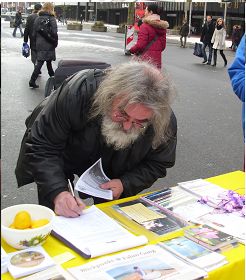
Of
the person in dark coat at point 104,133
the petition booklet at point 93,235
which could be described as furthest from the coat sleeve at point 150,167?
the petition booklet at point 93,235

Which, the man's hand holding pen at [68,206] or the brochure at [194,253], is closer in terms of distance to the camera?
the brochure at [194,253]

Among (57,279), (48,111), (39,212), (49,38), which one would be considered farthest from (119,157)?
(49,38)

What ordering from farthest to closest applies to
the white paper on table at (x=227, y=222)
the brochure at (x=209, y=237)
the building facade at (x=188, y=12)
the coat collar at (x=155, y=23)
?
the building facade at (x=188, y=12) → the coat collar at (x=155, y=23) → the white paper on table at (x=227, y=222) → the brochure at (x=209, y=237)

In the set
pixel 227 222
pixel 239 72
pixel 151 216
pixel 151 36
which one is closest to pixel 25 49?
pixel 151 36

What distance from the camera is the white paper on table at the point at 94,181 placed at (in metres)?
2.06

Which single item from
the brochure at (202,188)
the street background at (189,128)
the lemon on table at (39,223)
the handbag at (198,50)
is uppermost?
the handbag at (198,50)

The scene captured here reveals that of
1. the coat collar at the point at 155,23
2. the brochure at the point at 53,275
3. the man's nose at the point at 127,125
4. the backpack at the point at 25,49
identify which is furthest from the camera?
the backpack at the point at 25,49

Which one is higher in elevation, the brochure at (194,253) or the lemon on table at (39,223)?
the lemon on table at (39,223)

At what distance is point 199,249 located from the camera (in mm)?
1660

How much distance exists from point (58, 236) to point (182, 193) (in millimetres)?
772

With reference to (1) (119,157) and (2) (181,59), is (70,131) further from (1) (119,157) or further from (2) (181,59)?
(2) (181,59)

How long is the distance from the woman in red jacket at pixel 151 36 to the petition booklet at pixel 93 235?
16.2 feet

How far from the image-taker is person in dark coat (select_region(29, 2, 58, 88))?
7.59 m

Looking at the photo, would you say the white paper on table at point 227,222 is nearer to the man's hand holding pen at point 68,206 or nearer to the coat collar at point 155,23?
the man's hand holding pen at point 68,206
